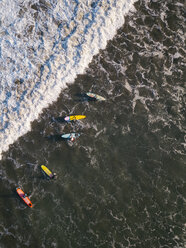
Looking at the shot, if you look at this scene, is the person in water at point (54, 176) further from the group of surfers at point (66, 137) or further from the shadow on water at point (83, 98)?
the shadow on water at point (83, 98)

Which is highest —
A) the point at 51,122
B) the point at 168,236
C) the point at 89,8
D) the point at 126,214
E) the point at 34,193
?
the point at 89,8

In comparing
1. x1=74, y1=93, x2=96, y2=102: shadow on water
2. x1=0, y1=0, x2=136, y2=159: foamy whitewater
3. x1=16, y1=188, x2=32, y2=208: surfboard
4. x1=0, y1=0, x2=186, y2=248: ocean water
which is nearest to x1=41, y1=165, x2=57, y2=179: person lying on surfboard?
x1=0, y1=0, x2=186, y2=248: ocean water

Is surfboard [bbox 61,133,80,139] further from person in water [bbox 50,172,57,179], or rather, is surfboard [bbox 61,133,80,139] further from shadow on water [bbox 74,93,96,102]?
shadow on water [bbox 74,93,96,102]

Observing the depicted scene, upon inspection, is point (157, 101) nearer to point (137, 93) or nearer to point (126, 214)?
point (137, 93)

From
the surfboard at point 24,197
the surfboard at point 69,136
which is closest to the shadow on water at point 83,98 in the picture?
the surfboard at point 69,136

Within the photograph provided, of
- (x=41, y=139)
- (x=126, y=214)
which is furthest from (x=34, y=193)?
(x=126, y=214)

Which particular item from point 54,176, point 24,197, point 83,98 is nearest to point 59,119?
point 83,98
